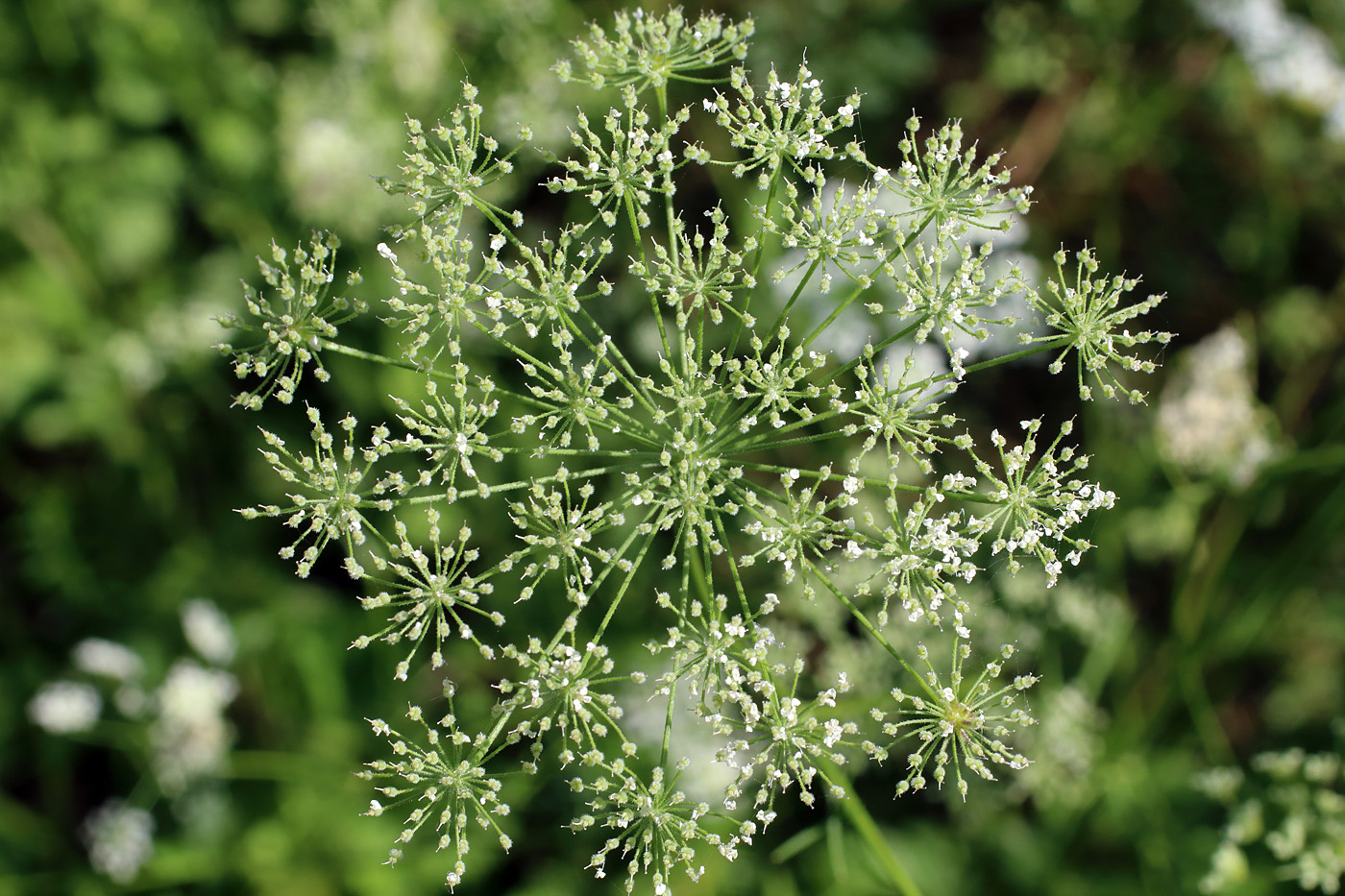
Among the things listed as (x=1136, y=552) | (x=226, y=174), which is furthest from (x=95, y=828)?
(x=1136, y=552)

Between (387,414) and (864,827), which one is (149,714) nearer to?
(387,414)

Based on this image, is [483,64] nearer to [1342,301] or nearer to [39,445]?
[39,445]

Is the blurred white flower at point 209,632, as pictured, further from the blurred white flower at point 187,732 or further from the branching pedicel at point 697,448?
the branching pedicel at point 697,448

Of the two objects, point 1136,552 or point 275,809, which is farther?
point 1136,552

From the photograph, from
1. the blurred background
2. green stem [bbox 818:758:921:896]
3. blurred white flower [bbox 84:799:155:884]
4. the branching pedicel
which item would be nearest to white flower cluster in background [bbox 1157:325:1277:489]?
the blurred background

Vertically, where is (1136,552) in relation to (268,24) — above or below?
below

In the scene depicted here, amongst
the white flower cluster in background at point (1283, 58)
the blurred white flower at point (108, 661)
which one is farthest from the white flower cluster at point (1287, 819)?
the blurred white flower at point (108, 661)

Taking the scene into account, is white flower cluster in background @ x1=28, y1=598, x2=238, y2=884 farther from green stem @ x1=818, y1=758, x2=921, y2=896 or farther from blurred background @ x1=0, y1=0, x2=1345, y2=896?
green stem @ x1=818, y1=758, x2=921, y2=896

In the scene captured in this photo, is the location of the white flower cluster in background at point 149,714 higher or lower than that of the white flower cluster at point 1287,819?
higher
